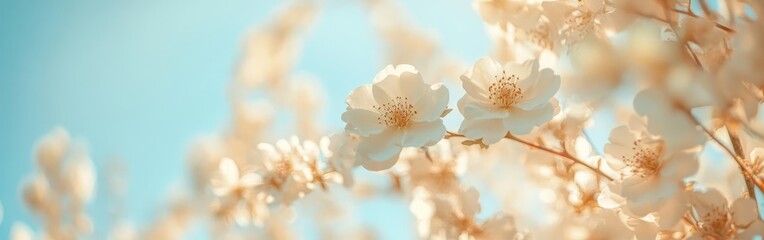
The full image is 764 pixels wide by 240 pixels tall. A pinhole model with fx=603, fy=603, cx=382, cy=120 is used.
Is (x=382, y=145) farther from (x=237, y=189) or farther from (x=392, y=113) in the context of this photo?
(x=237, y=189)

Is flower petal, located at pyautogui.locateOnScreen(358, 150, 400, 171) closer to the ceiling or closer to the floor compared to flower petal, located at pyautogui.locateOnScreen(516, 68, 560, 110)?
closer to the floor

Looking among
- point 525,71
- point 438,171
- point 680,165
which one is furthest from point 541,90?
point 438,171

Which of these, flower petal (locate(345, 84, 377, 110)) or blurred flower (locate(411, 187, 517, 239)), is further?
blurred flower (locate(411, 187, 517, 239))

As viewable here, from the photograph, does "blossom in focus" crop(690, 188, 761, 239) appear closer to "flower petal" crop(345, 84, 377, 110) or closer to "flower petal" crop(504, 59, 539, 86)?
"flower petal" crop(504, 59, 539, 86)

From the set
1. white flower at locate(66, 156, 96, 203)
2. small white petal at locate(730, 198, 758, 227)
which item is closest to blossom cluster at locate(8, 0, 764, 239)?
small white petal at locate(730, 198, 758, 227)

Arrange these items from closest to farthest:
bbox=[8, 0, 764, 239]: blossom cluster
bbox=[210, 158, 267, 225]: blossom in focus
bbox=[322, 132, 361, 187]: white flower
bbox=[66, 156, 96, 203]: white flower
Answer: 1. bbox=[8, 0, 764, 239]: blossom cluster
2. bbox=[322, 132, 361, 187]: white flower
3. bbox=[210, 158, 267, 225]: blossom in focus
4. bbox=[66, 156, 96, 203]: white flower

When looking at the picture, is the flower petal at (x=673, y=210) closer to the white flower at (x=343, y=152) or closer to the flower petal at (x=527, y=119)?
the flower petal at (x=527, y=119)

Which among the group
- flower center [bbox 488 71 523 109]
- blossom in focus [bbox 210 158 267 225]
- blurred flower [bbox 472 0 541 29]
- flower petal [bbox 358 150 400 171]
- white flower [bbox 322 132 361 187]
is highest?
blurred flower [bbox 472 0 541 29]
